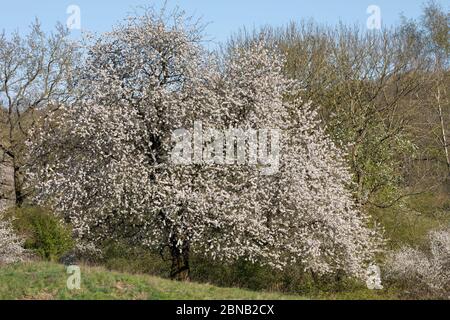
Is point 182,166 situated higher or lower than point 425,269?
higher

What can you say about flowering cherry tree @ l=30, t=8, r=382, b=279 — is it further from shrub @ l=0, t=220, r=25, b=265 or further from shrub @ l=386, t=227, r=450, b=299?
shrub @ l=0, t=220, r=25, b=265

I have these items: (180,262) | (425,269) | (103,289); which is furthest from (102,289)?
(425,269)

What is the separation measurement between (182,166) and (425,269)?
29.2ft

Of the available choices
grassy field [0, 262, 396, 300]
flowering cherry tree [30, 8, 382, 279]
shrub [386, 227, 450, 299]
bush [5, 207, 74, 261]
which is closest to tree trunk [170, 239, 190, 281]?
flowering cherry tree [30, 8, 382, 279]

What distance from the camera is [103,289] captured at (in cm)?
1291

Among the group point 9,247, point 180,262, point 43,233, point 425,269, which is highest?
point 43,233

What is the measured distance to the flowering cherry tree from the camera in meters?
17.6

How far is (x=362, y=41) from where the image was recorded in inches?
1128

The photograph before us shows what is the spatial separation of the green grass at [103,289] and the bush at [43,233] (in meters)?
11.1

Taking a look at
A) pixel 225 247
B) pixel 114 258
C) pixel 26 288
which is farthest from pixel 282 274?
pixel 26 288

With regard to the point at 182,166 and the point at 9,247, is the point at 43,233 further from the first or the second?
the point at 182,166

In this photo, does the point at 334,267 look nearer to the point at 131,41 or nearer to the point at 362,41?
the point at 131,41

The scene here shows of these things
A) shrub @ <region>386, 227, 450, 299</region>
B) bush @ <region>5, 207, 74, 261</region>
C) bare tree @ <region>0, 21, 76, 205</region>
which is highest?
bare tree @ <region>0, 21, 76, 205</region>

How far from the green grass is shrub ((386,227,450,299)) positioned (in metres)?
7.69
